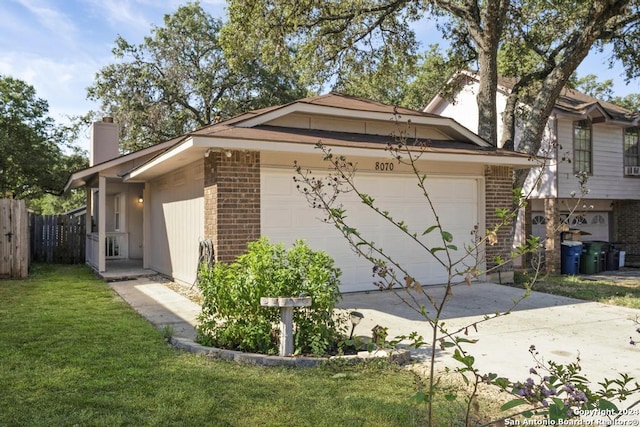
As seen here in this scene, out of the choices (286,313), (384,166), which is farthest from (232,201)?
(286,313)

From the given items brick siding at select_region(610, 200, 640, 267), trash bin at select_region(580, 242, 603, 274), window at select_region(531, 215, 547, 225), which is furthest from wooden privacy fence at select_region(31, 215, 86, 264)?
brick siding at select_region(610, 200, 640, 267)

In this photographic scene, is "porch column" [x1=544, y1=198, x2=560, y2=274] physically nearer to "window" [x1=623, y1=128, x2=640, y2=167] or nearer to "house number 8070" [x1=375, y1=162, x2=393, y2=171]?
"window" [x1=623, y1=128, x2=640, y2=167]

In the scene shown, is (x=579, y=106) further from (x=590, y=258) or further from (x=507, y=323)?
(x=507, y=323)

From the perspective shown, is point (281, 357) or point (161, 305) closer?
point (281, 357)

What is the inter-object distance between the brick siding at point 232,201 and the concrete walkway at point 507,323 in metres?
1.23

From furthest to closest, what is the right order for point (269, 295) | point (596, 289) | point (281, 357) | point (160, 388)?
Answer: point (596, 289) < point (269, 295) < point (281, 357) < point (160, 388)

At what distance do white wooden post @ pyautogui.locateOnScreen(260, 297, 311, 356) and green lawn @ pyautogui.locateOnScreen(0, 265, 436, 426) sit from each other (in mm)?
376

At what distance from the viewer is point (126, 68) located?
26562 millimetres

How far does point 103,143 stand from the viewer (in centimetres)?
1698

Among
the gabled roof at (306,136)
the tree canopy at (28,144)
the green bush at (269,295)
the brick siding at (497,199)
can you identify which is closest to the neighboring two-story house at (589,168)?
the brick siding at (497,199)

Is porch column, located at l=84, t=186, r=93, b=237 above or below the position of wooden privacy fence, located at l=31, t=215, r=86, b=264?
above

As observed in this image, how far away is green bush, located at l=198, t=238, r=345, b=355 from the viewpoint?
5.09 m

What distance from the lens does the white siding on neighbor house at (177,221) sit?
9.69 m

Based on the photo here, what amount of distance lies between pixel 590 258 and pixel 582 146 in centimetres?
408
